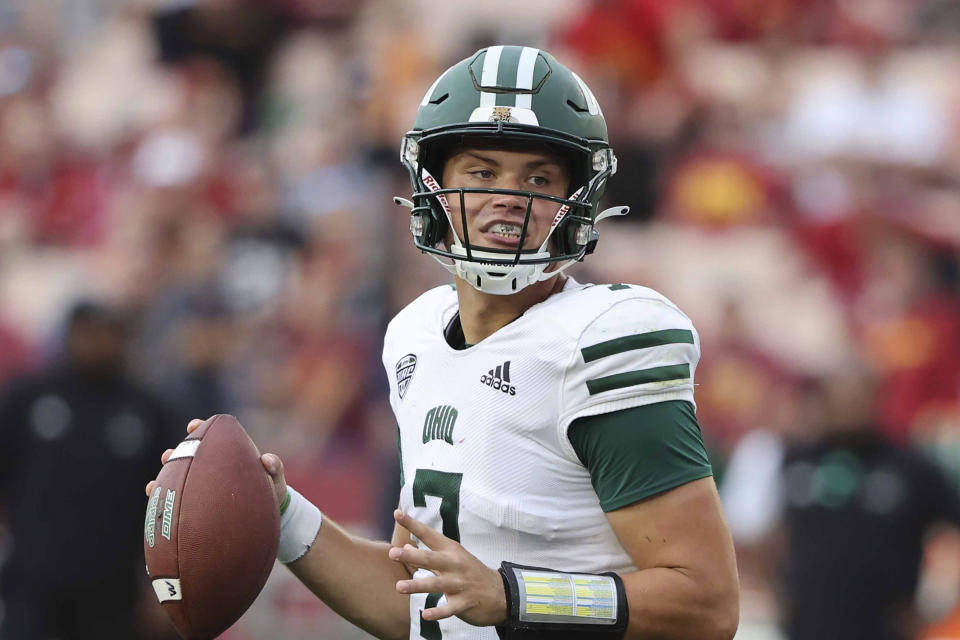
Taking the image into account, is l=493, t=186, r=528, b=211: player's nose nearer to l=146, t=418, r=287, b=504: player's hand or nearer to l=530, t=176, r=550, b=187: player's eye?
l=530, t=176, r=550, b=187: player's eye

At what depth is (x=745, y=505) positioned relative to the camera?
6.31m

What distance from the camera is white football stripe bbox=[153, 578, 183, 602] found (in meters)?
2.58

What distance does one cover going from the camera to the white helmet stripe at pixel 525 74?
2701mm

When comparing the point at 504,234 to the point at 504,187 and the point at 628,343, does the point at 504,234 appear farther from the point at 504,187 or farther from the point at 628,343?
the point at 628,343

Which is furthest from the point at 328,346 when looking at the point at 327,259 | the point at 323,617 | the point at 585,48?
the point at 585,48

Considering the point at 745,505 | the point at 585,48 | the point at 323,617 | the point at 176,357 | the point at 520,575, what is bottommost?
the point at 323,617

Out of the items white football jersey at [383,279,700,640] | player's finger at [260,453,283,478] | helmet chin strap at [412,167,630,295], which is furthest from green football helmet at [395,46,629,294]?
player's finger at [260,453,283,478]

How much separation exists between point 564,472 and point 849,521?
3.56 metres

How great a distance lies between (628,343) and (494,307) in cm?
37

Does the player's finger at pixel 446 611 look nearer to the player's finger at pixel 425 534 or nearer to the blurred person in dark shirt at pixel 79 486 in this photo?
the player's finger at pixel 425 534

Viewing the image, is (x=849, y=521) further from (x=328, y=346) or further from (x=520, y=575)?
(x=520, y=575)

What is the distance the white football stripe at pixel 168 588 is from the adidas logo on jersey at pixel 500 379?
0.66 metres

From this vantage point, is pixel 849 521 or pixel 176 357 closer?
pixel 849 521

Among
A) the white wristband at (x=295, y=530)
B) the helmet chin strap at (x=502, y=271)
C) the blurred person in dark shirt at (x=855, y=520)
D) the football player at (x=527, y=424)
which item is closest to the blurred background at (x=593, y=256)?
the blurred person in dark shirt at (x=855, y=520)
